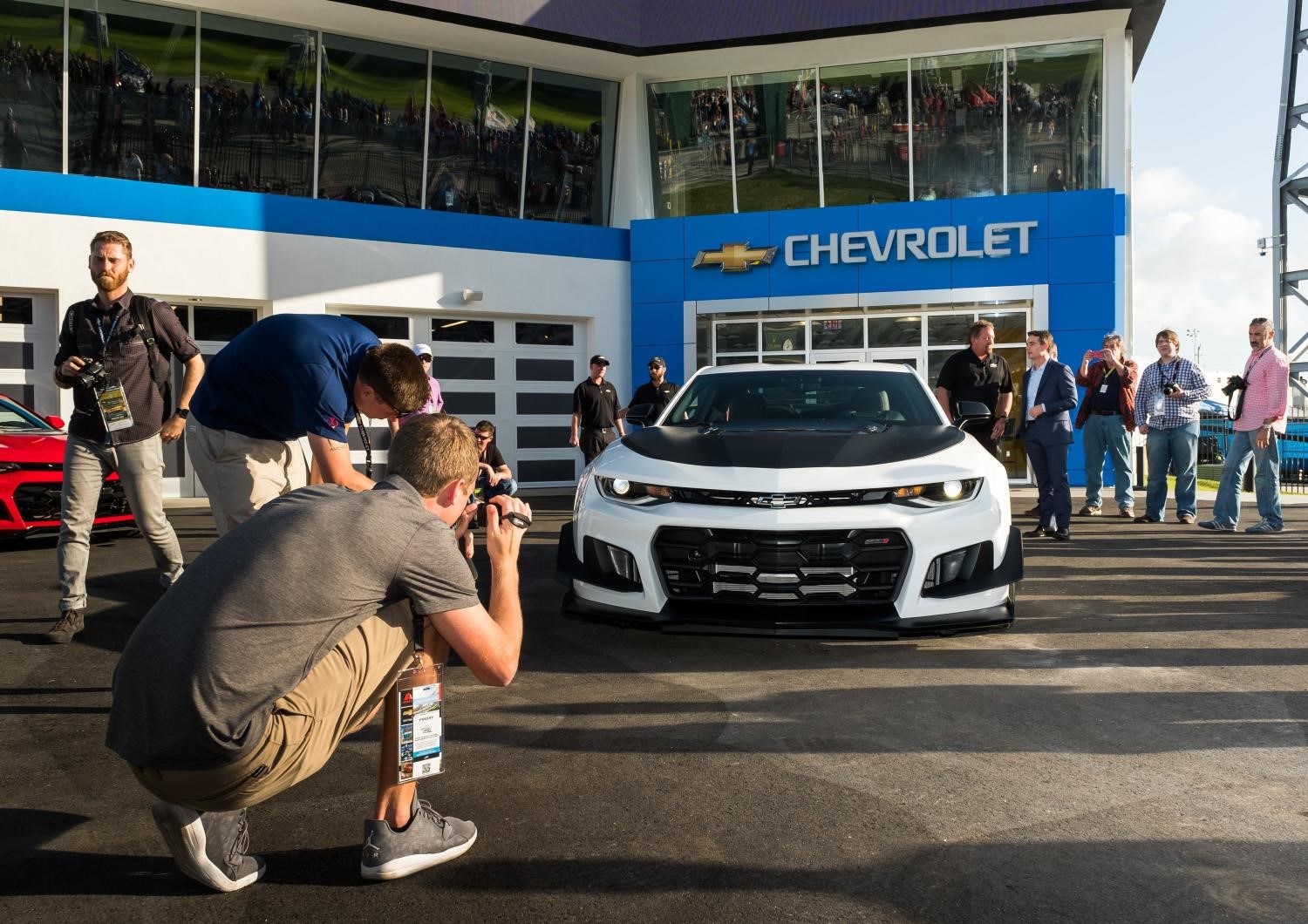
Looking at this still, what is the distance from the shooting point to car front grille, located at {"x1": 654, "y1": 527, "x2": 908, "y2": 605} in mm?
4770

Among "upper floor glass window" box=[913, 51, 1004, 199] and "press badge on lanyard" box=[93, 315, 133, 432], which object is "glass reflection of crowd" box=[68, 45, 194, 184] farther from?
"press badge on lanyard" box=[93, 315, 133, 432]

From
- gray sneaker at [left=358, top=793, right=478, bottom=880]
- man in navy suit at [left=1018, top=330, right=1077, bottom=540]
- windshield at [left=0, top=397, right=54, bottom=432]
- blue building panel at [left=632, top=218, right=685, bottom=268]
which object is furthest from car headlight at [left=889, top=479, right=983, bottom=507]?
blue building panel at [left=632, top=218, right=685, bottom=268]

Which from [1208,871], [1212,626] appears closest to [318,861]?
[1208,871]

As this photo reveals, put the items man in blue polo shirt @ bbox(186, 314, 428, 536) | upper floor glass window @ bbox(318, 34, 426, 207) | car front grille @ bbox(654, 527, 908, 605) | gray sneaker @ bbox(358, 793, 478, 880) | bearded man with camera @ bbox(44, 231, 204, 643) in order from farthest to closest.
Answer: upper floor glass window @ bbox(318, 34, 426, 207), bearded man with camera @ bbox(44, 231, 204, 643), car front grille @ bbox(654, 527, 908, 605), man in blue polo shirt @ bbox(186, 314, 428, 536), gray sneaker @ bbox(358, 793, 478, 880)

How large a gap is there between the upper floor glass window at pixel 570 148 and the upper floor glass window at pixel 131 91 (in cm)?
538

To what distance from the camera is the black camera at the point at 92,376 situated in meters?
5.13

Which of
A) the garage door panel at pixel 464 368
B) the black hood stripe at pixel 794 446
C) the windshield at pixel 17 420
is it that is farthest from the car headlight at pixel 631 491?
the garage door panel at pixel 464 368

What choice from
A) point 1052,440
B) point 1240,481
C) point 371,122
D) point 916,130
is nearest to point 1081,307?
point 916,130

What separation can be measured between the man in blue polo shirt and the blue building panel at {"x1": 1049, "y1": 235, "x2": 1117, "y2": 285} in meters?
14.3

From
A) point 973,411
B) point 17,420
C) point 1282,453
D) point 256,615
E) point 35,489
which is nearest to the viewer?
point 256,615

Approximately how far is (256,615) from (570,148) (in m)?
17.6

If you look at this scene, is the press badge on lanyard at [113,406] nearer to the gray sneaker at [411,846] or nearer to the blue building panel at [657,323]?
the gray sneaker at [411,846]

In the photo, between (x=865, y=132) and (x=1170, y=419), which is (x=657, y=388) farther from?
(x=865, y=132)

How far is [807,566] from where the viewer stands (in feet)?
15.7
